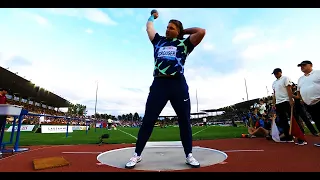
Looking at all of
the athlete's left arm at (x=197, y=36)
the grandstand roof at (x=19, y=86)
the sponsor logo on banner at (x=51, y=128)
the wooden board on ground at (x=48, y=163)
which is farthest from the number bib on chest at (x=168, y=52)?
the grandstand roof at (x=19, y=86)

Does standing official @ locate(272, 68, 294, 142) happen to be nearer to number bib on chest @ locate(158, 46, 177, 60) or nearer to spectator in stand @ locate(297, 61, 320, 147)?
spectator in stand @ locate(297, 61, 320, 147)

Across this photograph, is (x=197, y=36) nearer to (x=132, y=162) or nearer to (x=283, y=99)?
(x=132, y=162)

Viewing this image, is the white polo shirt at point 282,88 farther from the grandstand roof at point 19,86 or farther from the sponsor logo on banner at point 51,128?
the grandstand roof at point 19,86

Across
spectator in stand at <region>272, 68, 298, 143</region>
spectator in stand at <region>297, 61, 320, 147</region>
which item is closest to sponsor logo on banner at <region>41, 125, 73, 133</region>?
spectator in stand at <region>272, 68, 298, 143</region>

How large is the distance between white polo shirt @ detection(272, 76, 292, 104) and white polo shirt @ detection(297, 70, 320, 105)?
0.41m

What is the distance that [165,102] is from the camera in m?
2.64

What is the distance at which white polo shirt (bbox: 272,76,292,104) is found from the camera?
4793 millimetres

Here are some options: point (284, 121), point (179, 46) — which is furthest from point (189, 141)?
point (284, 121)

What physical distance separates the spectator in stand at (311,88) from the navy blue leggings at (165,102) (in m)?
2.97

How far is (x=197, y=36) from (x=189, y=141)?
1.33m

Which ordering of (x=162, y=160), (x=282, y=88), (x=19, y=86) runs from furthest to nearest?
(x=19, y=86) < (x=282, y=88) < (x=162, y=160)

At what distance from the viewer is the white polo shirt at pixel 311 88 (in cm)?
402

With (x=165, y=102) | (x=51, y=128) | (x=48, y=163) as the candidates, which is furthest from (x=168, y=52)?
(x=51, y=128)
